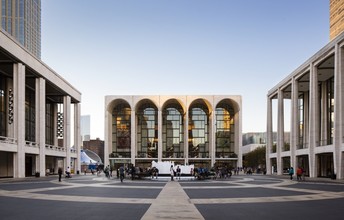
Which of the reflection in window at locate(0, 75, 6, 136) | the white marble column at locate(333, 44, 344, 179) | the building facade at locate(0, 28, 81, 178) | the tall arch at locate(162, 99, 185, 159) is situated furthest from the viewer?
the tall arch at locate(162, 99, 185, 159)

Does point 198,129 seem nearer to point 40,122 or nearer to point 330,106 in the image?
point 330,106

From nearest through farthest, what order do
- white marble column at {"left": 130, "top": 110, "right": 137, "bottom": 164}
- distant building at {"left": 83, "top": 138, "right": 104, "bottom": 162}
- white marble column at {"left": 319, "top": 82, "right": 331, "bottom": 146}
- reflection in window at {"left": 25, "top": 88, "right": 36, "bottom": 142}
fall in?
1. white marble column at {"left": 319, "top": 82, "right": 331, "bottom": 146}
2. reflection in window at {"left": 25, "top": 88, "right": 36, "bottom": 142}
3. white marble column at {"left": 130, "top": 110, "right": 137, "bottom": 164}
4. distant building at {"left": 83, "top": 138, "right": 104, "bottom": 162}

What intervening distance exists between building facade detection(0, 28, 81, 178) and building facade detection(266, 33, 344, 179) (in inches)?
1459

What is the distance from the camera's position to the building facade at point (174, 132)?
333ft

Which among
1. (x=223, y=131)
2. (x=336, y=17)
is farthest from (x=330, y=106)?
(x=223, y=131)

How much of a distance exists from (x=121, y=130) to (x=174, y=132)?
1469 cm

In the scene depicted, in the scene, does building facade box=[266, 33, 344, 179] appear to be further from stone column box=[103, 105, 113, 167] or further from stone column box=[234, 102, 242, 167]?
stone column box=[103, 105, 113, 167]

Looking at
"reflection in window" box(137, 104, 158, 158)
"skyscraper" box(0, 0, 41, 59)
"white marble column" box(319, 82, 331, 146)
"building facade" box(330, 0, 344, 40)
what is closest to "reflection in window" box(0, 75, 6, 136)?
"white marble column" box(319, 82, 331, 146)

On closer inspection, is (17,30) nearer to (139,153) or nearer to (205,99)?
(139,153)

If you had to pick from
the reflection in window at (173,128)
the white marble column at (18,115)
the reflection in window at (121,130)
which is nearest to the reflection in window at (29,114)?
the white marble column at (18,115)

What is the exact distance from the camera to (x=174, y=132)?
10762cm

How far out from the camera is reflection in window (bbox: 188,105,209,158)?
107 meters

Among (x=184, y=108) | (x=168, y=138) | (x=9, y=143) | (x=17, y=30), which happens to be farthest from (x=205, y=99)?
(x=17, y=30)

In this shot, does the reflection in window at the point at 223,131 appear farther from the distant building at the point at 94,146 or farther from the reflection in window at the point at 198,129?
the distant building at the point at 94,146
